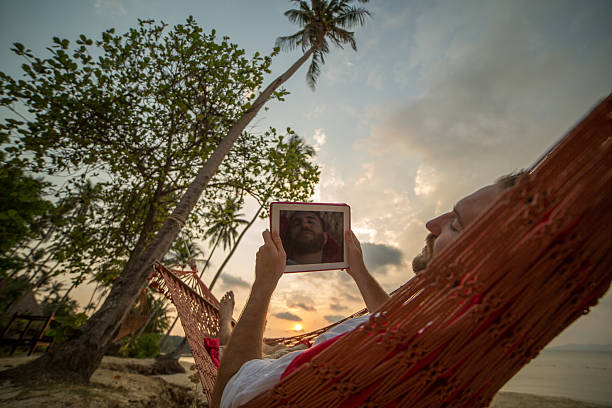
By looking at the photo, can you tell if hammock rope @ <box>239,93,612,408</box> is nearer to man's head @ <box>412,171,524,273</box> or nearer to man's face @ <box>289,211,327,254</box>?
man's head @ <box>412,171,524,273</box>

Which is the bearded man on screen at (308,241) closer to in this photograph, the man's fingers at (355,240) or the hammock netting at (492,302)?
the man's fingers at (355,240)

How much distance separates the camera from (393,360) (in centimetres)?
60

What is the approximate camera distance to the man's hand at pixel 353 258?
1.49 meters

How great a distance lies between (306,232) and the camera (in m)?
1.33

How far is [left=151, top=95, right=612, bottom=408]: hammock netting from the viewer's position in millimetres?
538

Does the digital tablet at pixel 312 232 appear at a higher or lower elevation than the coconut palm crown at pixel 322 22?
lower

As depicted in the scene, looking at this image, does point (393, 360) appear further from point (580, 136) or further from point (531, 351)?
point (580, 136)

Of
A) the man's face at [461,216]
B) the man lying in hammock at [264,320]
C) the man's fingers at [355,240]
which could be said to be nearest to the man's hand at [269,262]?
the man lying in hammock at [264,320]

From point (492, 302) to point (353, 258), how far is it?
96cm

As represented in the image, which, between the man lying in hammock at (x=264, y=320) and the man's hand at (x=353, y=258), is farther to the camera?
the man's hand at (x=353, y=258)

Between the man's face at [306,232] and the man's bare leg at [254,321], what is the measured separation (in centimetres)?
16

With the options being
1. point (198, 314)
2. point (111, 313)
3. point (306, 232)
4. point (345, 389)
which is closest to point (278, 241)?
point (306, 232)

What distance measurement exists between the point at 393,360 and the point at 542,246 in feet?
1.42

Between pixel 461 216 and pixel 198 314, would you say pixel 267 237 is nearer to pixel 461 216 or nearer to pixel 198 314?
pixel 461 216
